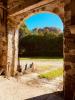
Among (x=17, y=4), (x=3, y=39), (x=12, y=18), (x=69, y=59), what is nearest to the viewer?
(x=69, y=59)

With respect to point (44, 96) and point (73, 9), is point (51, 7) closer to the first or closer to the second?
point (73, 9)

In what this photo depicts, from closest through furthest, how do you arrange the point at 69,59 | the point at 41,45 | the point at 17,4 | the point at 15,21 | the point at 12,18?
the point at 69,59
the point at 17,4
the point at 12,18
the point at 15,21
the point at 41,45

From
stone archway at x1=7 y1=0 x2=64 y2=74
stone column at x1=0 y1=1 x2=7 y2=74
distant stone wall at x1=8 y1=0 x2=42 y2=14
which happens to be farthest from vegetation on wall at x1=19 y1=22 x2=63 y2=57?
distant stone wall at x1=8 y1=0 x2=42 y2=14

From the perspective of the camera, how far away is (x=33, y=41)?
64.4 ft

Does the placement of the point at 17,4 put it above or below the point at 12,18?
above

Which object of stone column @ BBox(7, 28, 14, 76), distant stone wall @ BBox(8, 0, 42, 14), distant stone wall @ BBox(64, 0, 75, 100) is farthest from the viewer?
stone column @ BBox(7, 28, 14, 76)

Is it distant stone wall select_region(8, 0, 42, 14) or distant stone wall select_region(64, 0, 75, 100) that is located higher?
distant stone wall select_region(8, 0, 42, 14)

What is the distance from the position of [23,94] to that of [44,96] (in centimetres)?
55

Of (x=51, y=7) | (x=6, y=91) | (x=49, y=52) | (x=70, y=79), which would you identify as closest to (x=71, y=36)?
(x=70, y=79)

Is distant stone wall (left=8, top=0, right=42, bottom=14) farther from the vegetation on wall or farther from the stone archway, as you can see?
the vegetation on wall

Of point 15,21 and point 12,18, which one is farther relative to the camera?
point 15,21

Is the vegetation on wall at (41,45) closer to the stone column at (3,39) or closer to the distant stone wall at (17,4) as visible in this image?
the stone column at (3,39)

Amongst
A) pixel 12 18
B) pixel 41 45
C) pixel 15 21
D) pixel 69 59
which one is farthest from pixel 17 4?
pixel 41 45

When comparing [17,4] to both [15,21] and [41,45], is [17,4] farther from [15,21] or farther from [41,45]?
[41,45]
